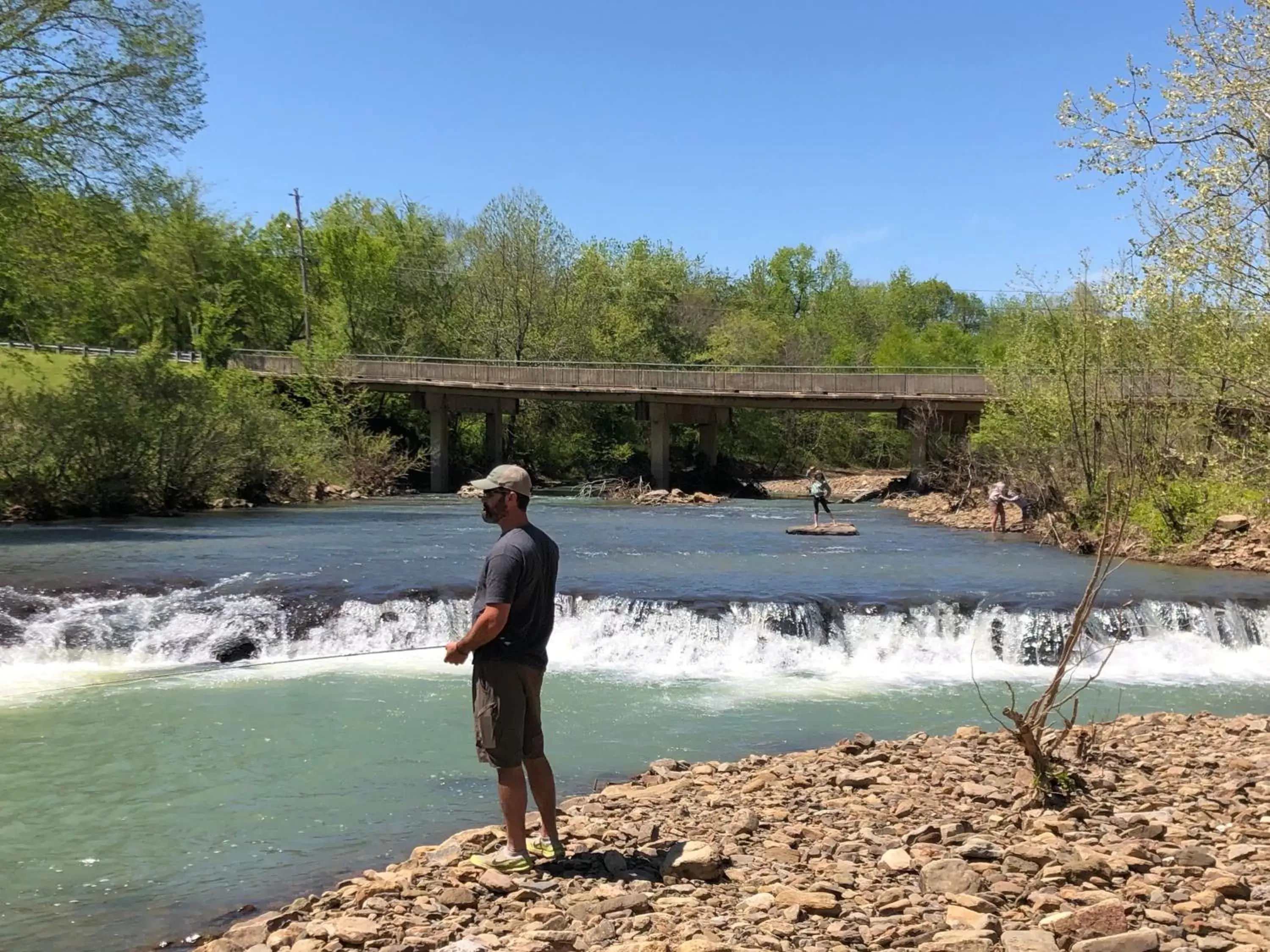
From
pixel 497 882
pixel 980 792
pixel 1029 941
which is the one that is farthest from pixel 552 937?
pixel 980 792

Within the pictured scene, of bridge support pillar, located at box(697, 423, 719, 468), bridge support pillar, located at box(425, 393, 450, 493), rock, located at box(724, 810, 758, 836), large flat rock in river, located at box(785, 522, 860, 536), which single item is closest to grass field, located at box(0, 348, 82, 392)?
bridge support pillar, located at box(425, 393, 450, 493)

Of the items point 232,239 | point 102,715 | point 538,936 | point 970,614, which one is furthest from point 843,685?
point 232,239

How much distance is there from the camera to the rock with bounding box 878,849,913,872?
6.04 meters

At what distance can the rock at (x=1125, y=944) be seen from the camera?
15.1ft

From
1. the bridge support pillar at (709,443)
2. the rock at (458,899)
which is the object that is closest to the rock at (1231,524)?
the rock at (458,899)

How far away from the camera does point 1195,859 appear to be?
18.9 feet

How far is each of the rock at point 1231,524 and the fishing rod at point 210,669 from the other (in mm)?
16993

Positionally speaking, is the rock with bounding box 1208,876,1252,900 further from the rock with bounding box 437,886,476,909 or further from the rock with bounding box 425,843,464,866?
the rock with bounding box 425,843,464,866

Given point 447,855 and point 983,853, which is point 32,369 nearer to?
point 447,855

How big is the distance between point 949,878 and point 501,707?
2.41 m

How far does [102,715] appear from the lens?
474 inches

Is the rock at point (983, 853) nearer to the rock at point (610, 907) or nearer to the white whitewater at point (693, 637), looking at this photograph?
Result: the rock at point (610, 907)

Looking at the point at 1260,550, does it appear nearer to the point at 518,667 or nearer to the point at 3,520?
the point at 518,667

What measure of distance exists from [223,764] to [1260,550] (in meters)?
20.7
